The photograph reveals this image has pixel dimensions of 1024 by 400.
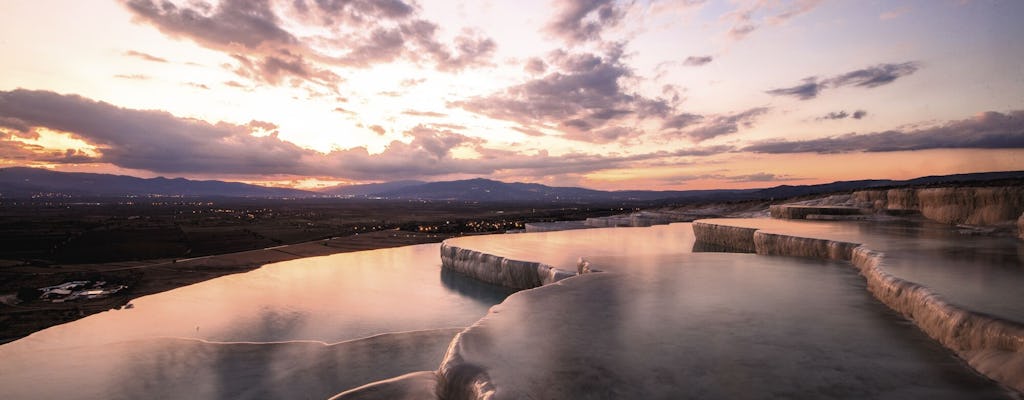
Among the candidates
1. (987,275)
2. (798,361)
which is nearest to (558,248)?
(987,275)

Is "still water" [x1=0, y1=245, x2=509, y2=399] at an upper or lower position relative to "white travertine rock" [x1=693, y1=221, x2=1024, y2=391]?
lower

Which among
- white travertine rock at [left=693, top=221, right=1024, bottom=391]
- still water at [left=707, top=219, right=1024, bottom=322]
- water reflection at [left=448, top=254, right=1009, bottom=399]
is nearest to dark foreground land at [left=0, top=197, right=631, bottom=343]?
water reflection at [left=448, top=254, right=1009, bottom=399]

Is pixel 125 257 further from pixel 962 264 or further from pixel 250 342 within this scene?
pixel 962 264

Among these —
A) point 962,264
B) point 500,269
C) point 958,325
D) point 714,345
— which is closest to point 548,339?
point 714,345

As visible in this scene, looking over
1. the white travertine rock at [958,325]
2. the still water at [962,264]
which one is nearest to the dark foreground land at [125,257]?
the white travertine rock at [958,325]

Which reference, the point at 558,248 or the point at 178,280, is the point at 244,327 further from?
the point at 558,248

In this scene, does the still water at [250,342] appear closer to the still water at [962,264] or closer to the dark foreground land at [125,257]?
the dark foreground land at [125,257]

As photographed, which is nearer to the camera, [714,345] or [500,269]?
[714,345]

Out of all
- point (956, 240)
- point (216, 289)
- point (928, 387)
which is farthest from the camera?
point (216, 289)

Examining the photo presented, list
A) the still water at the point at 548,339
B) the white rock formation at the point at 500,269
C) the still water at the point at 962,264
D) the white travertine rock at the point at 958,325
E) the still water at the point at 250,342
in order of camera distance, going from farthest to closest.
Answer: the white rock formation at the point at 500,269
the still water at the point at 250,342
the still water at the point at 962,264
the still water at the point at 548,339
the white travertine rock at the point at 958,325

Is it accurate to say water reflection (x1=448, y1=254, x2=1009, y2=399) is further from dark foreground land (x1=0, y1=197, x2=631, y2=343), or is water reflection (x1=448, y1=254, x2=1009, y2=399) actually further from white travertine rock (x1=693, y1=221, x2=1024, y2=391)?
dark foreground land (x1=0, y1=197, x2=631, y2=343)

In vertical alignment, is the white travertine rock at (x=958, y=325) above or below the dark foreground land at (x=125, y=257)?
above
